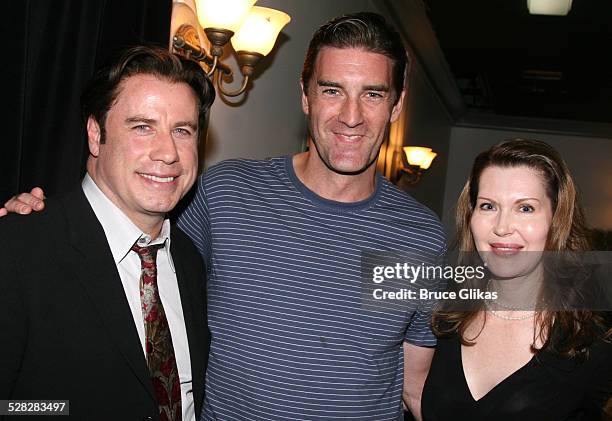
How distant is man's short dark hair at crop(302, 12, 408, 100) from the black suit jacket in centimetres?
99

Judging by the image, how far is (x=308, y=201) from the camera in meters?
2.16

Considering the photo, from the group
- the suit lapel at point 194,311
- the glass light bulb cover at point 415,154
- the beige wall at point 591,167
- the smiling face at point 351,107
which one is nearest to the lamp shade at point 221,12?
the smiling face at point 351,107

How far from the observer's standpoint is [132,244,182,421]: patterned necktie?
1.70 meters

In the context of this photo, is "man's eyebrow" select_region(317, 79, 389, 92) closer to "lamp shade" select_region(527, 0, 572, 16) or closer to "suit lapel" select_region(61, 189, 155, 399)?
"suit lapel" select_region(61, 189, 155, 399)

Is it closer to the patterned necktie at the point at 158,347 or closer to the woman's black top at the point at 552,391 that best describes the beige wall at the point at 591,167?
the woman's black top at the point at 552,391

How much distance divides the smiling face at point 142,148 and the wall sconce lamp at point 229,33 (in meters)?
0.94

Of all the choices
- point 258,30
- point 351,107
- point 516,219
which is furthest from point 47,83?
point 516,219

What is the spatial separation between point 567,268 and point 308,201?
83cm

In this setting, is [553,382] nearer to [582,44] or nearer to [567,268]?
[567,268]

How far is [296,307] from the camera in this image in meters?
2.04

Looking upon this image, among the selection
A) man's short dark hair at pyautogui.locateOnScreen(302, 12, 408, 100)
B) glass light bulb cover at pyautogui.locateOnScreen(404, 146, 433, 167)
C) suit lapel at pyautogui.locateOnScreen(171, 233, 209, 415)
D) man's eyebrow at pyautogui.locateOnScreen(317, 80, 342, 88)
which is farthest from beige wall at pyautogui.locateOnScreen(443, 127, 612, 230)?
suit lapel at pyautogui.locateOnScreen(171, 233, 209, 415)

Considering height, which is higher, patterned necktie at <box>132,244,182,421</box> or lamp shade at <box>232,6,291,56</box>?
lamp shade at <box>232,6,291,56</box>

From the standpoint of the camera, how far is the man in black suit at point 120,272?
1.50 m

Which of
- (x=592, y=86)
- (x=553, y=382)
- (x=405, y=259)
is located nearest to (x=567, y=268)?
(x=553, y=382)
